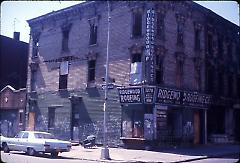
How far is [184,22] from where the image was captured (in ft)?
94.0

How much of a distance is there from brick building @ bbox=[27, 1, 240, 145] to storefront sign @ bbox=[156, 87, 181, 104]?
2.7 inches

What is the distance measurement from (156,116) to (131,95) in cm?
229

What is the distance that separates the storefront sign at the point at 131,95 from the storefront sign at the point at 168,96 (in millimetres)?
1301

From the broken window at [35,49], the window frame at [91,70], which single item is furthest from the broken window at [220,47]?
the broken window at [35,49]

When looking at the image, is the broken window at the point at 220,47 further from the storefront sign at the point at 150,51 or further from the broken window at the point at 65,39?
the broken window at the point at 65,39

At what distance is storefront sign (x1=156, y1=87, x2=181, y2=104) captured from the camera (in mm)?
24953

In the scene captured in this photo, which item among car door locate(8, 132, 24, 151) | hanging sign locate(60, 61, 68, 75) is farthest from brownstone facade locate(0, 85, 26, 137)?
car door locate(8, 132, 24, 151)

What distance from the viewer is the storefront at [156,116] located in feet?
81.4

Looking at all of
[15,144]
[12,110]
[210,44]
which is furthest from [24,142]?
[210,44]

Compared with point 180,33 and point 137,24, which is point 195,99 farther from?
point 137,24

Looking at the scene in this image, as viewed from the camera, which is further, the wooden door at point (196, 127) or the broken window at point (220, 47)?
the broken window at point (220, 47)

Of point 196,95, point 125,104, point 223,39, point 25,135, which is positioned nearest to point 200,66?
point 196,95

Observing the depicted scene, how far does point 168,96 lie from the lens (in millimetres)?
25906

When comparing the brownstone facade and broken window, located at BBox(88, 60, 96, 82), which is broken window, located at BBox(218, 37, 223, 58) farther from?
the brownstone facade
